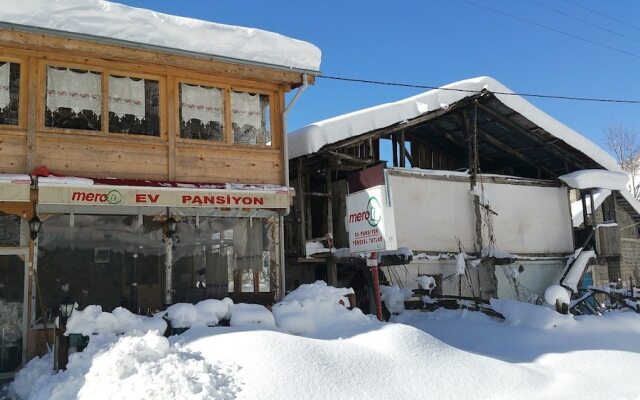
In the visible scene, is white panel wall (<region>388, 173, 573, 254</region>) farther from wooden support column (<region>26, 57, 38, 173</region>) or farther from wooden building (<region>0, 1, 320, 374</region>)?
wooden support column (<region>26, 57, 38, 173</region>)

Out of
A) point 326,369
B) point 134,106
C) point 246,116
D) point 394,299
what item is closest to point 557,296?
point 394,299

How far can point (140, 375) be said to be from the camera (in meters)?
6.85

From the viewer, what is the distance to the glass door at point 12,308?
33.8ft

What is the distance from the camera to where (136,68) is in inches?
449

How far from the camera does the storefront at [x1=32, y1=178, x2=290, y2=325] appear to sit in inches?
423

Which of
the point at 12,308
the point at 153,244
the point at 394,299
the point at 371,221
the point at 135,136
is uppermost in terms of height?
the point at 135,136

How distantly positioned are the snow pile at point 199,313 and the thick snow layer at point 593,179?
1348 cm

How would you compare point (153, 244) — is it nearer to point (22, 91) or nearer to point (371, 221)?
point (22, 91)

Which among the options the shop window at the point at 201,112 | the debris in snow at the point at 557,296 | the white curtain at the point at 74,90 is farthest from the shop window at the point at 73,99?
the debris in snow at the point at 557,296

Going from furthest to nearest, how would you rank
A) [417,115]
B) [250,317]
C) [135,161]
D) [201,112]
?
1. [417,115]
2. [201,112]
3. [135,161]
4. [250,317]

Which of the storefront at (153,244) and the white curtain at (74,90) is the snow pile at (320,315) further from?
the white curtain at (74,90)

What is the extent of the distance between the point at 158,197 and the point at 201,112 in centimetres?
211

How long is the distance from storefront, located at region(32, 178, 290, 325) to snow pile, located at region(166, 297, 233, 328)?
2.31 metres

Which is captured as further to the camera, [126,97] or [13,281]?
[126,97]
